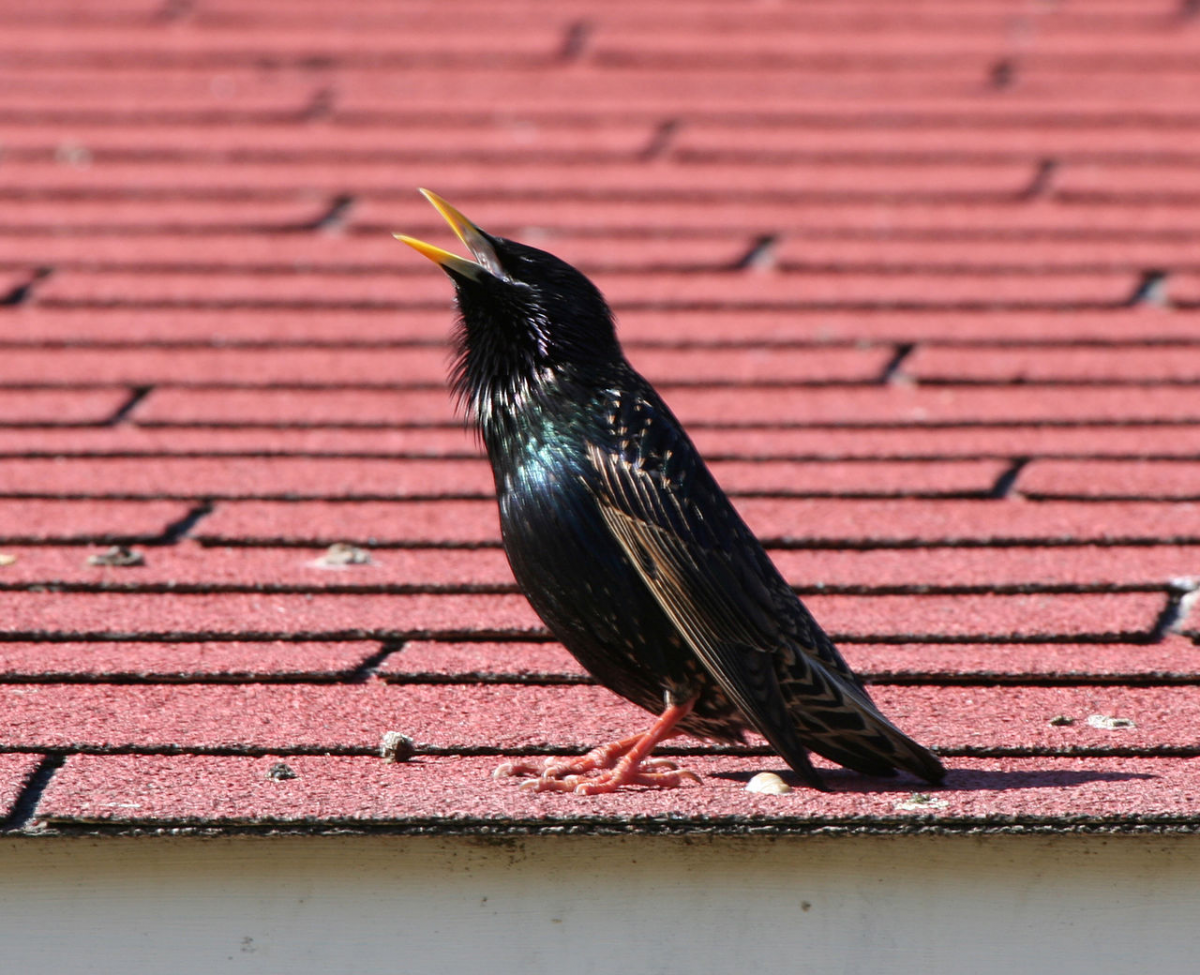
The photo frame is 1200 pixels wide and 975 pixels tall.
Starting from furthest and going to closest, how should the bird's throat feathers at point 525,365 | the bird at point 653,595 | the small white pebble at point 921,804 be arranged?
the bird's throat feathers at point 525,365, the bird at point 653,595, the small white pebble at point 921,804

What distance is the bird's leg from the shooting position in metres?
2.20

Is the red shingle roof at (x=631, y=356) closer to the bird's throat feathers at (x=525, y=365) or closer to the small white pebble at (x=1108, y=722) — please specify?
the small white pebble at (x=1108, y=722)

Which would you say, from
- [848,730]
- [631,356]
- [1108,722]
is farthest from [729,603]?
[631,356]

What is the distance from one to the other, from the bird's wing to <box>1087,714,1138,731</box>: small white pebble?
1.14 ft

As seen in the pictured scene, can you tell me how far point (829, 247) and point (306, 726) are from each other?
7.79ft

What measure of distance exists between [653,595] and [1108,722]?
684mm

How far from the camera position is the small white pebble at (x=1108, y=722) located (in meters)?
2.43

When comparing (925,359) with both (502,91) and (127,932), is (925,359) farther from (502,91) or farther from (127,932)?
(127,932)

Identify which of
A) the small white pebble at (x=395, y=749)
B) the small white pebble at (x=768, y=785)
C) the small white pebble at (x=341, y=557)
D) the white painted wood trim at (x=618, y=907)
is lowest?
the white painted wood trim at (x=618, y=907)

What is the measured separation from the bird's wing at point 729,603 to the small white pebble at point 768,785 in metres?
0.04

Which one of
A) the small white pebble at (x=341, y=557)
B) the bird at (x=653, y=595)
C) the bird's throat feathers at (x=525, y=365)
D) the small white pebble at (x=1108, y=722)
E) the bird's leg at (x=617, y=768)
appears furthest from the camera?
the small white pebble at (x=341, y=557)

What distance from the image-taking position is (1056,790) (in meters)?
2.16

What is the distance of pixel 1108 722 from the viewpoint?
245cm

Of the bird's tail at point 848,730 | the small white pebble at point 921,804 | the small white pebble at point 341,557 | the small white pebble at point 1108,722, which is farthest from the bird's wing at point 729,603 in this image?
the small white pebble at point 341,557
